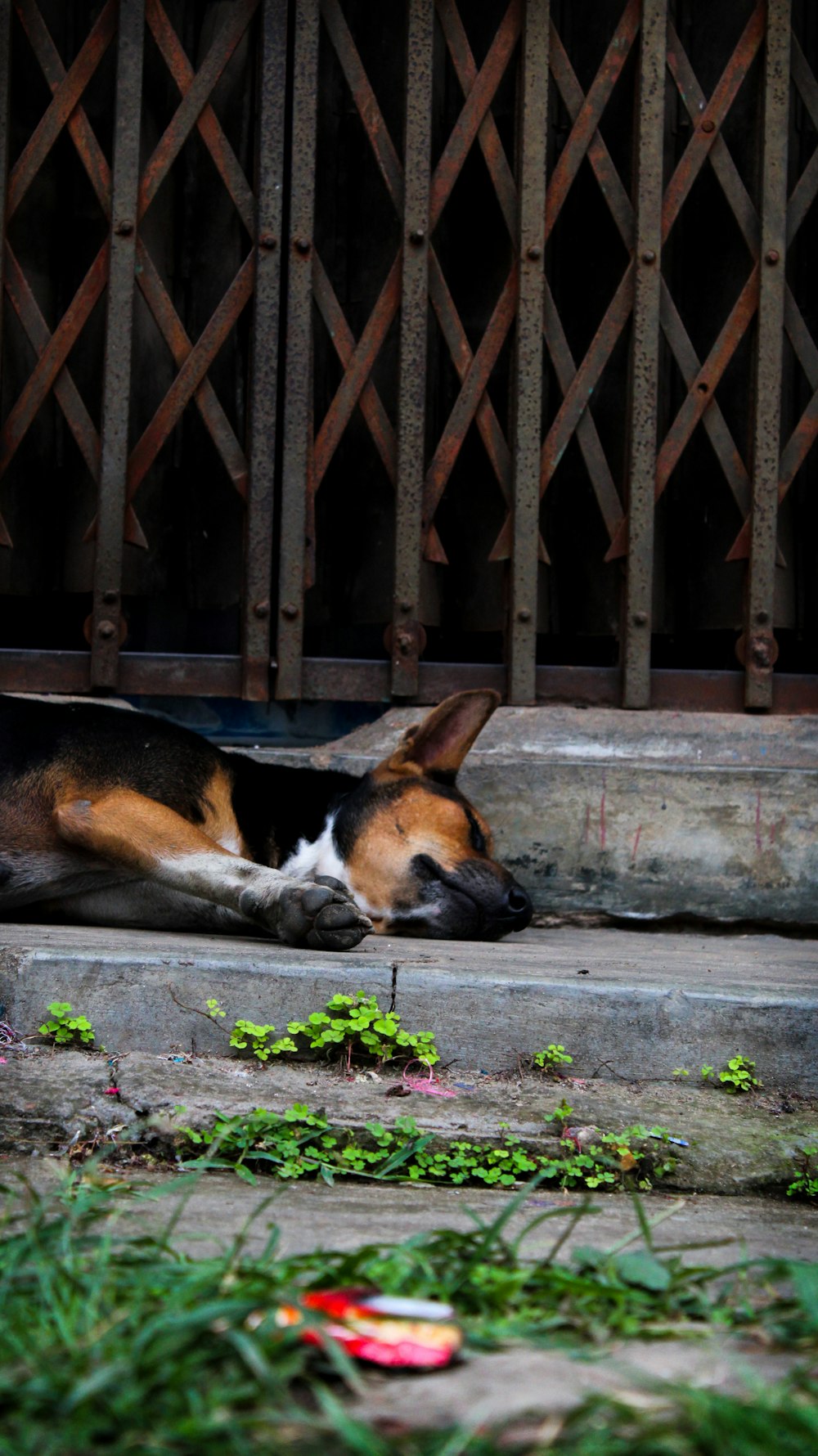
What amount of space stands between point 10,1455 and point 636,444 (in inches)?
158

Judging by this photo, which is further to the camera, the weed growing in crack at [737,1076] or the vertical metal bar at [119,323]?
the vertical metal bar at [119,323]

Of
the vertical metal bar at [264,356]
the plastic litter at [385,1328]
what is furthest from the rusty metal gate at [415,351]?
the plastic litter at [385,1328]

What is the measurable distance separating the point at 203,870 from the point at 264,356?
201 cm

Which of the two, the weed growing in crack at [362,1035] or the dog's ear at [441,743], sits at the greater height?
the dog's ear at [441,743]

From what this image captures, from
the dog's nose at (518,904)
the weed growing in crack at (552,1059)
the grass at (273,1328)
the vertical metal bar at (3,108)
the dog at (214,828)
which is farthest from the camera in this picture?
the vertical metal bar at (3,108)

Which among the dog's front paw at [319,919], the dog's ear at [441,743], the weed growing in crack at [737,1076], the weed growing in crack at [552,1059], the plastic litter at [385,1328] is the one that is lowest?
the weed growing in crack at [737,1076]

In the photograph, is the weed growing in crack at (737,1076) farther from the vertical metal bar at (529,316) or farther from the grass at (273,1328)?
the vertical metal bar at (529,316)

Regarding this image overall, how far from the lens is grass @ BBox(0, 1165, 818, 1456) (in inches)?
41.8

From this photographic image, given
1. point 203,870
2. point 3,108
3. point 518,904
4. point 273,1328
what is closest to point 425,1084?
point 203,870

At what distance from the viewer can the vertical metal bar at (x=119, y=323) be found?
4.42 meters

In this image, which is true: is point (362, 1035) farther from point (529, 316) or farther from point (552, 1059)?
point (529, 316)

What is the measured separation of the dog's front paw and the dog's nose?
2.49ft

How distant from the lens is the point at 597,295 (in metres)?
5.17

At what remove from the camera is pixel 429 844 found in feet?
12.8
